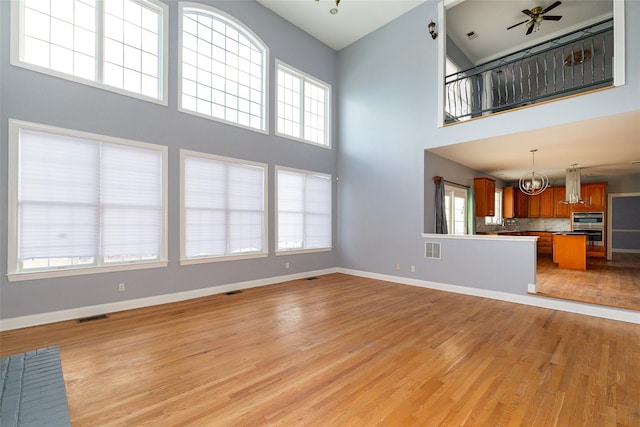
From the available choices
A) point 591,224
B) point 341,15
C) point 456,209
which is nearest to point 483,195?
point 456,209

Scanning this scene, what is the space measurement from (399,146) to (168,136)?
443 centimetres

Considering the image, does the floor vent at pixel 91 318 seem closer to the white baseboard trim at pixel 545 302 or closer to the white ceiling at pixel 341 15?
the white baseboard trim at pixel 545 302

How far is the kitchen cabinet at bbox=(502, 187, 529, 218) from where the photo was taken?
955 centimetres

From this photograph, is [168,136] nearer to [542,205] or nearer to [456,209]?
[456,209]

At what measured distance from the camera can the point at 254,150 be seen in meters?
5.73

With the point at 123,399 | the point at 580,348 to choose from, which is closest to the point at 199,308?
the point at 123,399

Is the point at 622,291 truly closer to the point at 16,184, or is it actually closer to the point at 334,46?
the point at 334,46

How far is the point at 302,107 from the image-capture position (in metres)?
6.75

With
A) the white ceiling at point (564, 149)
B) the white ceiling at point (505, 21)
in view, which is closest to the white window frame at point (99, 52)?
the white ceiling at point (564, 149)

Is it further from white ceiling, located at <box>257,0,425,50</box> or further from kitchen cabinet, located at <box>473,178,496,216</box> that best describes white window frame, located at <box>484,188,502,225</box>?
white ceiling, located at <box>257,0,425,50</box>

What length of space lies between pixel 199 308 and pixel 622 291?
686 centimetres

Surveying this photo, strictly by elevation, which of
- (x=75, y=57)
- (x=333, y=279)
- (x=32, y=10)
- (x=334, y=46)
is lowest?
(x=333, y=279)

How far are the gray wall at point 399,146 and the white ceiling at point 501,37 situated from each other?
29 centimetres

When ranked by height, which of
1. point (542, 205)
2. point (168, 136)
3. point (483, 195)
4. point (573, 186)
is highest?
point (168, 136)
